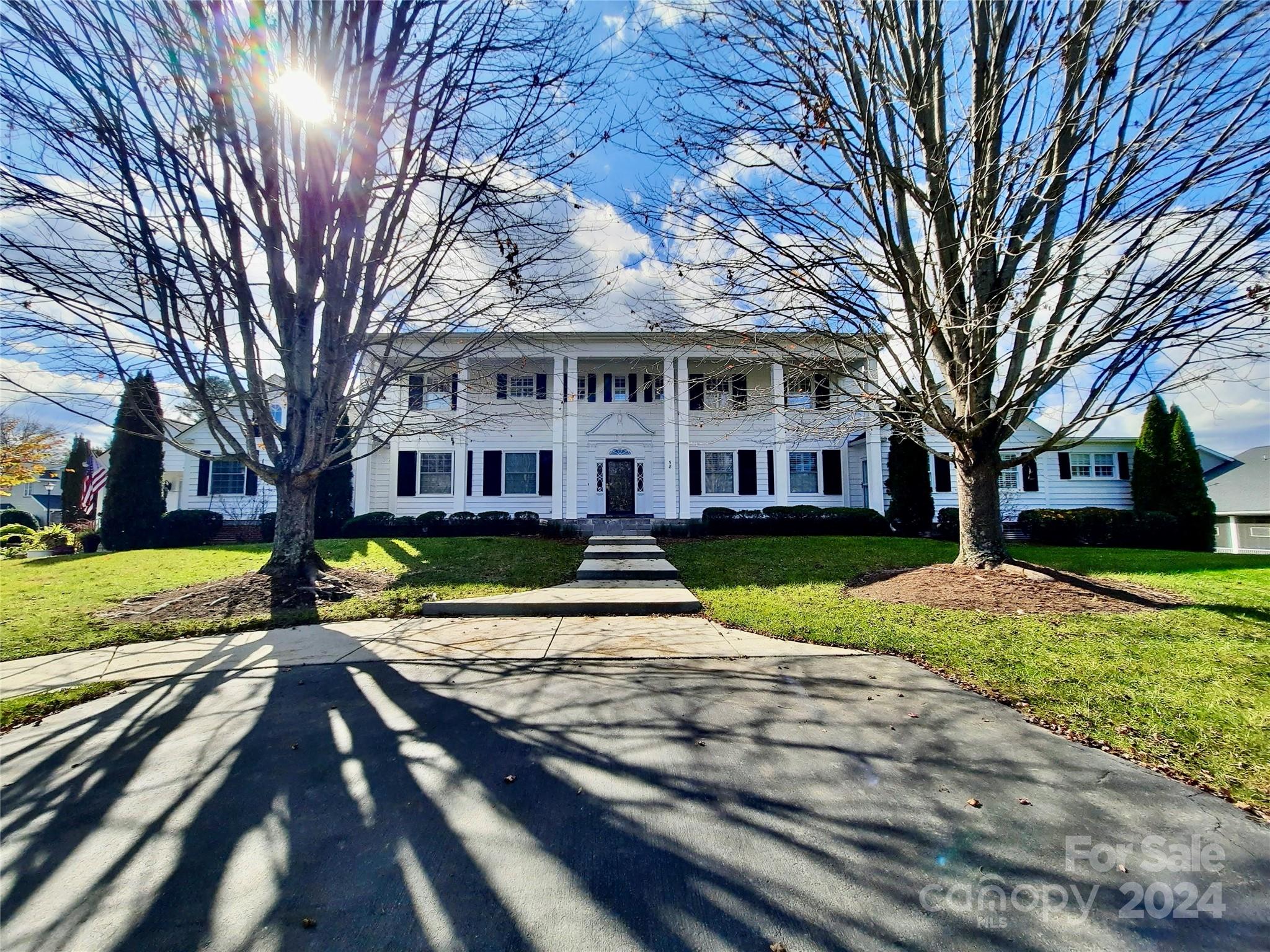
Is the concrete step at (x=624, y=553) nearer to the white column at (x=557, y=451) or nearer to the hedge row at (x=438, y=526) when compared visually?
the hedge row at (x=438, y=526)

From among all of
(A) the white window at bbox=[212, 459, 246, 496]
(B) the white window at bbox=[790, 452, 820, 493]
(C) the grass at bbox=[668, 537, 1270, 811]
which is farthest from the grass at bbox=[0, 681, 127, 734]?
(A) the white window at bbox=[212, 459, 246, 496]

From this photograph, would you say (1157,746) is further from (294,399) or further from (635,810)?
(294,399)

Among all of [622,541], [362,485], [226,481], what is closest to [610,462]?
[622,541]

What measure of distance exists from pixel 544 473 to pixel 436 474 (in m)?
3.84

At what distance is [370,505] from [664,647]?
1594 centimetres

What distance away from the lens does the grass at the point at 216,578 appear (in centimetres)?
595

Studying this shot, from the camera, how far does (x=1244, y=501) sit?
23594mm

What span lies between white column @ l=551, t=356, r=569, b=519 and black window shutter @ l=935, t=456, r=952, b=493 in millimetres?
13601

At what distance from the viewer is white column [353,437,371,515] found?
57.1ft

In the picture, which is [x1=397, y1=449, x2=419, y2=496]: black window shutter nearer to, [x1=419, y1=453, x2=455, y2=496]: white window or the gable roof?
→ [x1=419, y1=453, x2=455, y2=496]: white window

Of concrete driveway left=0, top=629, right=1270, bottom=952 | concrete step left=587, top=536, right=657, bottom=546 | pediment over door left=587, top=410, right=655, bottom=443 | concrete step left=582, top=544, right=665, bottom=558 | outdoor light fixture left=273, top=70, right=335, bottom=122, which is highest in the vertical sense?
outdoor light fixture left=273, top=70, right=335, bottom=122

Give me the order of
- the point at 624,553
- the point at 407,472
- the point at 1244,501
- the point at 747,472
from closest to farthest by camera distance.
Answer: the point at 624,553
the point at 407,472
the point at 747,472
the point at 1244,501

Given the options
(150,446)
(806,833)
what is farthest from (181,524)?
(806,833)

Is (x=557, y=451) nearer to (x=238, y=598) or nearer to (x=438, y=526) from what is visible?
Result: (x=438, y=526)
